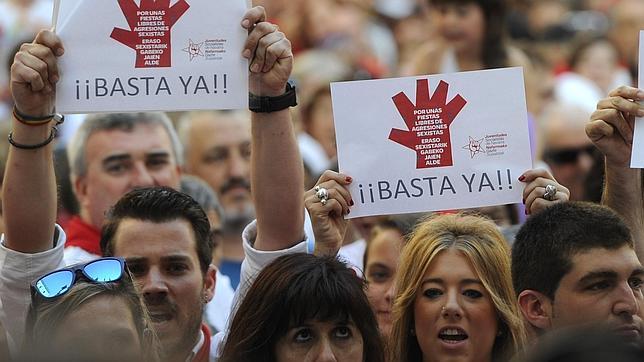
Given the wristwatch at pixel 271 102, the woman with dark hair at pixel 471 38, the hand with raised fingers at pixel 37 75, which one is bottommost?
the wristwatch at pixel 271 102

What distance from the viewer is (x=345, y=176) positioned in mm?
4770

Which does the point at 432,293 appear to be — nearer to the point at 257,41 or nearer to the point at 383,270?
the point at 383,270

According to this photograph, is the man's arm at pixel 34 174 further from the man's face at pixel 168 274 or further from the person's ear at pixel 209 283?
the person's ear at pixel 209 283

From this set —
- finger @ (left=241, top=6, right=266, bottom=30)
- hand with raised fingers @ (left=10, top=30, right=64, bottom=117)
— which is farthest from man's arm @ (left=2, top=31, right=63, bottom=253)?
finger @ (left=241, top=6, right=266, bottom=30)

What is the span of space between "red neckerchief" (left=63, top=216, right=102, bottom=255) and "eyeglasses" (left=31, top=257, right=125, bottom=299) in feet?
5.43

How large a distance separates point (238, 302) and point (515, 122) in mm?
1101

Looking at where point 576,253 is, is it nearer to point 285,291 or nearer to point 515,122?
point 515,122

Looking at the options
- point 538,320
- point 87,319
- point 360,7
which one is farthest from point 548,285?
point 360,7

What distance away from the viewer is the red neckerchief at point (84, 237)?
5.77 meters

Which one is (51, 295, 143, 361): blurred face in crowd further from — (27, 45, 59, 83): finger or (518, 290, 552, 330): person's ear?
(518, 290, 552, 330): person's ear

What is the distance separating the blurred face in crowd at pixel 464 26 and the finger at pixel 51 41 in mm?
3750

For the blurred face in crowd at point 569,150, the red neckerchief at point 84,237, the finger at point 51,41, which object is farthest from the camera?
the blurred face in crowd at point 569,150

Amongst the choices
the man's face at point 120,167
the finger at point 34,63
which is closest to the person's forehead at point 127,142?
the man's face at point 120,167

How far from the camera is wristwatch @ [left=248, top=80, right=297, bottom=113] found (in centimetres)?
454
